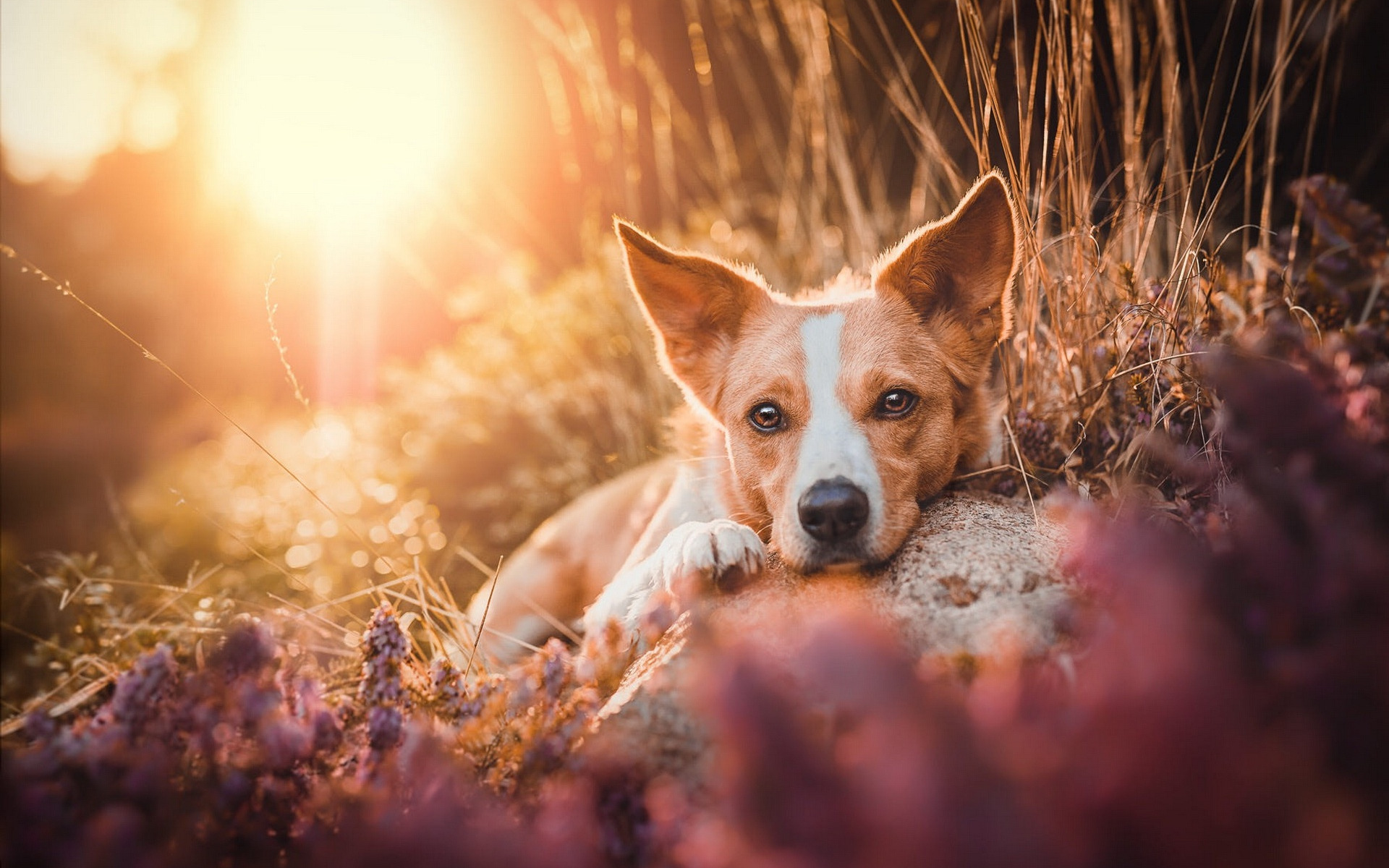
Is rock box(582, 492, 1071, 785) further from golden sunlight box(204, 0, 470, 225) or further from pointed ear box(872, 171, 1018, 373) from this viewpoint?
golden sunlight box(204, 0, 470, 225)

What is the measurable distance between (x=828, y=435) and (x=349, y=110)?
433 centimetres

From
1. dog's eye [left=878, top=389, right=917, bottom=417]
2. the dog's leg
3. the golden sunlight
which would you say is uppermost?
the golden sunlight

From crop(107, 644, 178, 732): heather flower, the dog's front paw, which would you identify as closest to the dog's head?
the dog's front paw

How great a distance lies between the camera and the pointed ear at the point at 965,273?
2.46 m

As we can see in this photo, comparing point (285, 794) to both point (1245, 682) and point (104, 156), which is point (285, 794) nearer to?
point (1245, 682)

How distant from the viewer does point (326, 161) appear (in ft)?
15.3

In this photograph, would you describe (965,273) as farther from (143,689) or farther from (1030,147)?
(143,689)

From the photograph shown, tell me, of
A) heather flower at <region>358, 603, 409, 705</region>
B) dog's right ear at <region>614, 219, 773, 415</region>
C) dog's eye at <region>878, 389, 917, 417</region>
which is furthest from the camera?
dog's right ear at <region>614, 219, 773, 415</region>

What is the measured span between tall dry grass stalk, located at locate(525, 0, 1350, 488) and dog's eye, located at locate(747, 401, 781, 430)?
92 centimetres

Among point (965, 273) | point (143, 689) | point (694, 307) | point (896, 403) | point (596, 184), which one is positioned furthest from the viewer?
point (596, 184)

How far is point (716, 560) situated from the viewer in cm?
211

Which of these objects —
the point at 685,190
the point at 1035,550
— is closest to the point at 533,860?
the point at 1035,550

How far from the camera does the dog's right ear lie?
2902mm

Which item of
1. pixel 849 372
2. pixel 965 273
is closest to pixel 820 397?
pixel 849 372
